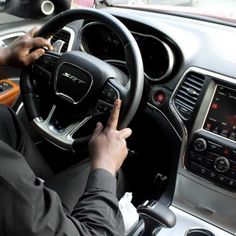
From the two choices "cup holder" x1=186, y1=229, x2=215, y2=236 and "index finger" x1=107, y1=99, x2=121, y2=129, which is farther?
"cup holder" x1=186, y1=229, x2=215, y2=236

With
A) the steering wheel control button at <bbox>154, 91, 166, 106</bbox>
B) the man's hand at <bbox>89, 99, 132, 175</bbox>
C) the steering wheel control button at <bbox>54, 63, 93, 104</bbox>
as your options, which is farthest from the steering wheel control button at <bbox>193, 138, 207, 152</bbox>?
the steering wheel control button at <bbox>54, 63, 93, 104</bbox>

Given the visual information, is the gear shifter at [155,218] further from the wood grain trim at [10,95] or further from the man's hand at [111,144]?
the wood grain trim at [10,95]

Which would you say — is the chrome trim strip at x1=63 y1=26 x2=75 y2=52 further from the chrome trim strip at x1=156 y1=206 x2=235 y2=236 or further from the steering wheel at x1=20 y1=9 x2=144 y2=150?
the chrome trim strip at x1=156 y1=206 x2=235 y2=236

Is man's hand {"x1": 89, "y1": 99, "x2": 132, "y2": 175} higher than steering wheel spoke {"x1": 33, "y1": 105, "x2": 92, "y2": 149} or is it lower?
higher

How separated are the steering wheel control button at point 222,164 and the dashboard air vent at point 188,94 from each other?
16cm

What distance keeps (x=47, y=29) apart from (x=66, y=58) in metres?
0.12

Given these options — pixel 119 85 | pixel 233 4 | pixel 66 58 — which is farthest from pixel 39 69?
pixel 233 4

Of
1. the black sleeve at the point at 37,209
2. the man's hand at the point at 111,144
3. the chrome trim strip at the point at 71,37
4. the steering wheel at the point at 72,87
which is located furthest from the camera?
the chrome trim strip at the point at 71,37

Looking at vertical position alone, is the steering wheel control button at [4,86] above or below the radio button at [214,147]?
below

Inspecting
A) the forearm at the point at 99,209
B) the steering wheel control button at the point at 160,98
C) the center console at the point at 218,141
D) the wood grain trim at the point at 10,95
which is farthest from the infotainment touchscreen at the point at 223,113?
the wood grain trim at the point at 10,95

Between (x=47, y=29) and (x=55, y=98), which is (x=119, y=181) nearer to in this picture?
(x=55, y=98)

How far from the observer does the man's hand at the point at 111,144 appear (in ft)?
3.57

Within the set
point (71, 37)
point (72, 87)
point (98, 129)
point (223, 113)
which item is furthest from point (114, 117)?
point (71, 37)

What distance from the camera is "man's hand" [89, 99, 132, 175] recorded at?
3.57ft
